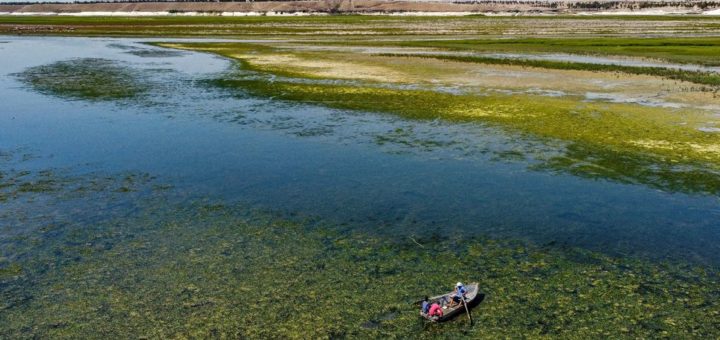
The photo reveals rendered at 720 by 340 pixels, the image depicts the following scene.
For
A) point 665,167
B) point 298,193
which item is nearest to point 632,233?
point 665,167

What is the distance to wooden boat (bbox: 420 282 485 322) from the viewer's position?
1219 cm

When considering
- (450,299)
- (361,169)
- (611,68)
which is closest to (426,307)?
(450,299)

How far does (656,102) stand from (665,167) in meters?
15.0

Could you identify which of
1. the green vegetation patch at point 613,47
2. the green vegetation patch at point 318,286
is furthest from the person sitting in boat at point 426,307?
the green vegetation patch at point 613,47

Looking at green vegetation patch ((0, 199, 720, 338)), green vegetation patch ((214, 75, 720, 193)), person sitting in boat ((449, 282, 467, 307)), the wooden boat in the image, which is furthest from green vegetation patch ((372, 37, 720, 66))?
person sitting in boat ((449, 282, 467, 307))

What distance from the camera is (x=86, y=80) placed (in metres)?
47.6

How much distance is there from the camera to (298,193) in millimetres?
20344

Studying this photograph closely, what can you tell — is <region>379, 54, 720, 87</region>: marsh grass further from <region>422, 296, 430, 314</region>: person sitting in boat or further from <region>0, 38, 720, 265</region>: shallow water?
<region>422, 296, 430, 314</region>: person sitting in boat

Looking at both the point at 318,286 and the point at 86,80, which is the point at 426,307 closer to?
the point at 318,286

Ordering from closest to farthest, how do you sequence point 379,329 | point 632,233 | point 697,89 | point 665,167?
1. point 379,329
2. point 632,233
3. point 665,167
4. point 697,89

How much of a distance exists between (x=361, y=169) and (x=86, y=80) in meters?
35.5

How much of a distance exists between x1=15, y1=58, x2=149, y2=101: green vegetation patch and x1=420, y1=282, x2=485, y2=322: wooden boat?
3403cm

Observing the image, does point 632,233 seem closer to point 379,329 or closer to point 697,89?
point 379,329

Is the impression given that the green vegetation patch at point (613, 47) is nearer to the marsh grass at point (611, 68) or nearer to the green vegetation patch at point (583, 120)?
the marsh grass at point (611, 68)
